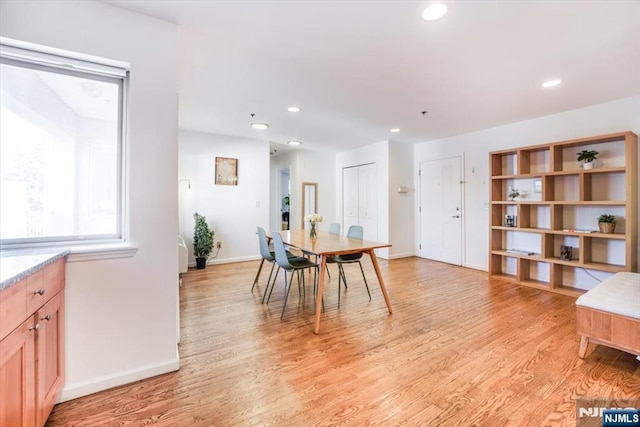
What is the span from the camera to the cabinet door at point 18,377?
103 centimetres

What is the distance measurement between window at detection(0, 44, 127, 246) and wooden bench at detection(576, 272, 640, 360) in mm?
3399

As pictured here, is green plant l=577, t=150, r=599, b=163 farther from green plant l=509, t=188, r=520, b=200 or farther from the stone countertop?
the stone countertop

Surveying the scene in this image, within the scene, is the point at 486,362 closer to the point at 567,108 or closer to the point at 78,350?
the point at 78,350

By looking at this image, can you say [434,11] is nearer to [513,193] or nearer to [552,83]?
[552,83]

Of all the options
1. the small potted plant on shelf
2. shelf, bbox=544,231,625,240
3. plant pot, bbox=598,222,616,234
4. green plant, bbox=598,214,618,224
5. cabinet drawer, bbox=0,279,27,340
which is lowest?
cabinet drawer, bbox=0,279,27,340

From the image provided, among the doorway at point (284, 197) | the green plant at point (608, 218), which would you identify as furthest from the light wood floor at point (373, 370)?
the doorway at point (284, 197)

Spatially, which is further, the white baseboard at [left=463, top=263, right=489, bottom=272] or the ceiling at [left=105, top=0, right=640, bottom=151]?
the white baseboard at [left=463, top=263, right=489, bottom=272]

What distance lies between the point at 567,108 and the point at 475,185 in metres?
1.58

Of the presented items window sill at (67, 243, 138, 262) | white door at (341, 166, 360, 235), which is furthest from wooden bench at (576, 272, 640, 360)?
white door at (341, 166, 360, 235)

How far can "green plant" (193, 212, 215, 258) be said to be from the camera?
4.73 m

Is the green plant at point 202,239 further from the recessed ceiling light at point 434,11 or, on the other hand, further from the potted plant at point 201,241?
the recessed ceiling light at point 434,11

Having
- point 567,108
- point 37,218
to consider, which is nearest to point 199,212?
point 37,218

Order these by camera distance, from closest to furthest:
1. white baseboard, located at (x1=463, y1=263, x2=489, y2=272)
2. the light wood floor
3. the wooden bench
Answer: the light wood floor < the wooden bench < white baseboard, located at (x1=463, y1=263, x2=489, y2=272)

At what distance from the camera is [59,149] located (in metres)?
1.80
